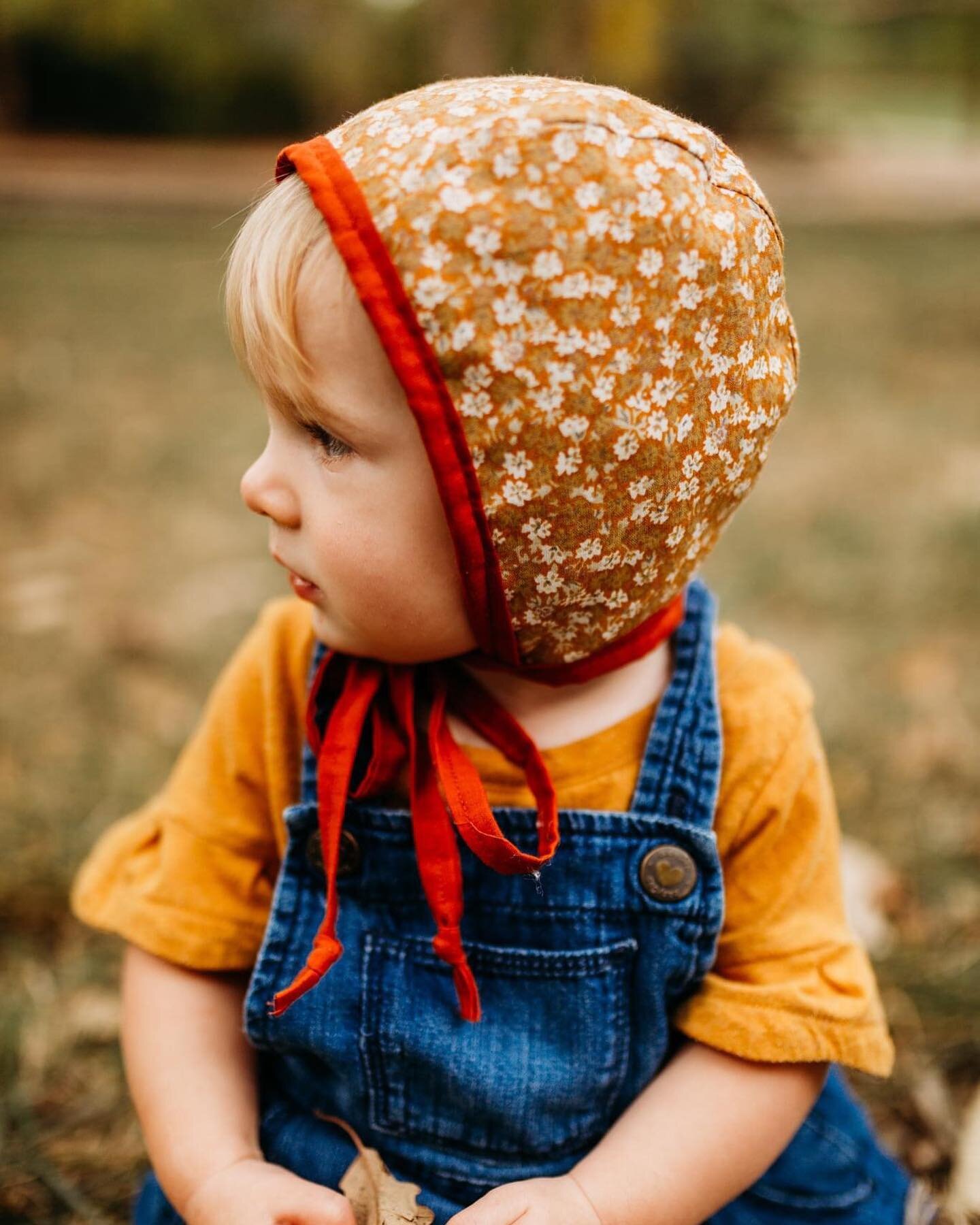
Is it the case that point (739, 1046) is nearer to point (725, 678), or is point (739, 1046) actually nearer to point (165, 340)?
point (725, 678)

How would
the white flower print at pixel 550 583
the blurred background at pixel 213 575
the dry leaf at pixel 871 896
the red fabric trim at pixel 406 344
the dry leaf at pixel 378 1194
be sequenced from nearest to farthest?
the red fabric trim at pixel 406 344 < the white flower print at pixel 550 583 < the dry leaf at pixel 378 1194 < the blurred background at pixel 213 575 < the dry leaf at pixel 871 896

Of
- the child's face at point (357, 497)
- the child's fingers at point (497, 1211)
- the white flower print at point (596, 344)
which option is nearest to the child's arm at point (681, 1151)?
the child's fingers at point (497, 1211)

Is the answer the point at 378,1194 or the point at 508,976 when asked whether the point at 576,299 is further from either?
the point at 378,1194

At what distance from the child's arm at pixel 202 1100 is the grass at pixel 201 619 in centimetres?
37

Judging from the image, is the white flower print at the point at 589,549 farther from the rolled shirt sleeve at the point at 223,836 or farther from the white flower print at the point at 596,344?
the rolled shirt sleeve at the point at 223,836

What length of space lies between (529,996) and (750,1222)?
410 millimetres

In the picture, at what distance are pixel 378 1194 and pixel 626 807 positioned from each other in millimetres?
465

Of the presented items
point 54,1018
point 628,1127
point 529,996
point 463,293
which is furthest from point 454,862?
point 54,1018

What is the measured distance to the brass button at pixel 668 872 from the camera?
1234 millimetres

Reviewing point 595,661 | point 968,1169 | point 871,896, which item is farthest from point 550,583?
point 871,896

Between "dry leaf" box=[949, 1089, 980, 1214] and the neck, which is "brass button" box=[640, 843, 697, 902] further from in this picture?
"dry leaf" box=[949, 1089, 980, 1214]

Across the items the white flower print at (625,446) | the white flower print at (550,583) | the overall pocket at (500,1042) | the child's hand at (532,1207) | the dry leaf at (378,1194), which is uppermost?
the white flower print at (625,446)

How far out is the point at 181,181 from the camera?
11.1 meters

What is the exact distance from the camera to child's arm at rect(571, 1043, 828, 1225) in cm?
120
